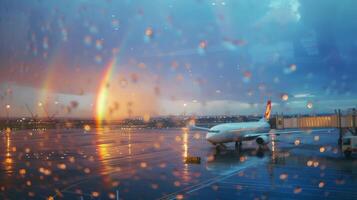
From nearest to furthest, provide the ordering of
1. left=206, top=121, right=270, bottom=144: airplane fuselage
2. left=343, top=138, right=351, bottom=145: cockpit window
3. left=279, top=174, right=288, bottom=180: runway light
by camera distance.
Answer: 1. left=279, top=174, right=288, bottom=180: runway light
2. left=343, top=138, right=351, bottom=145: cockpit window
3. left=206, top=121, right=270, bottom=144: airplane fuselage

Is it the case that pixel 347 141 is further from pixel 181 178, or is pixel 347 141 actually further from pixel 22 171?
pixel 22 171

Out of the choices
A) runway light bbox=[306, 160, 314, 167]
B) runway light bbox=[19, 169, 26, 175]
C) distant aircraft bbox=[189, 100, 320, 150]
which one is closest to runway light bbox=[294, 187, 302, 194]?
runway light bbox=[306, 160, 314, 167]

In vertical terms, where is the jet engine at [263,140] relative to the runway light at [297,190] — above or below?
above

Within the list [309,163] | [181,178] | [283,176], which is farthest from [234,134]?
[181,178]

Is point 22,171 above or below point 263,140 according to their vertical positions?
below

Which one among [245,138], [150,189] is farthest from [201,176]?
[245,138]

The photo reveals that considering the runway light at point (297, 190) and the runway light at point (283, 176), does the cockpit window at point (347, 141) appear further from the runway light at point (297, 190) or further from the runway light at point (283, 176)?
the runway light at point (297, 190)

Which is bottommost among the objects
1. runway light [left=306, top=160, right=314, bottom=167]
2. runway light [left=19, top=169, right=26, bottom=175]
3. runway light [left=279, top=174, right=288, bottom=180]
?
runway light [left=19, top=169, right=26, bottom=175]

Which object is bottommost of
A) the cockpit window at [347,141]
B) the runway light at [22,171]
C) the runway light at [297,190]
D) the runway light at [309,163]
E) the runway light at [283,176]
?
the runway light at [22,171]

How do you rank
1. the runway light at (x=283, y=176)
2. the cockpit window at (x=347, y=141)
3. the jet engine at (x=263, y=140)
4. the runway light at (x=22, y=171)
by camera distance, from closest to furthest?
the runway light at (x=283, y=176), the runway light at (x=22, y=171), the cockpit window at (x=347, y=141), the jet engine at (x=263, y=140)

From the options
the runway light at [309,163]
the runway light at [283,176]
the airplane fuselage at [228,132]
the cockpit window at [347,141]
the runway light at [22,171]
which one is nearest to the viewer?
the runway light at [283,176]

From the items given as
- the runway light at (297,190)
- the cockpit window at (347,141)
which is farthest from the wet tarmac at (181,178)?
the cockpit window at (347,141)

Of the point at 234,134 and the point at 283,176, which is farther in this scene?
the point at 234,134

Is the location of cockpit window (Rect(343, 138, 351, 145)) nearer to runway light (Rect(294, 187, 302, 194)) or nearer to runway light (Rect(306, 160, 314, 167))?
runway light (Rect(306, 160, 314, 167))
